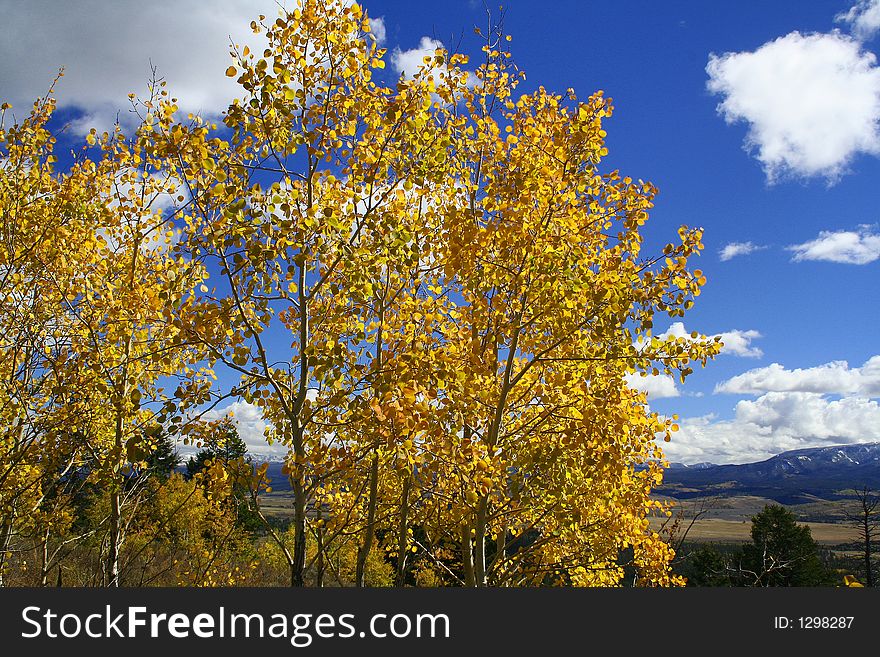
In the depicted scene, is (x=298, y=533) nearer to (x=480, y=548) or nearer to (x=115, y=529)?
(x=480, y=548)

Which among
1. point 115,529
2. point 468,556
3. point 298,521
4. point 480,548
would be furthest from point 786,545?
point 298,521

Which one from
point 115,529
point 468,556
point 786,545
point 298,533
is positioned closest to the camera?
point 298,533

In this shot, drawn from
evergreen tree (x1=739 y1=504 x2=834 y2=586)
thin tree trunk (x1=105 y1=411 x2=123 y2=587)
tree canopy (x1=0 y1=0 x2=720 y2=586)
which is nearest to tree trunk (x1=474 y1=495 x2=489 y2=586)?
tree canopy (x1=0 y1=0 x2=720 y2=586)

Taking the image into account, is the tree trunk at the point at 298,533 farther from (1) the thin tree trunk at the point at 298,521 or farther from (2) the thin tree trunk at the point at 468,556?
(2) the thin tree trunk at the point at 468,556

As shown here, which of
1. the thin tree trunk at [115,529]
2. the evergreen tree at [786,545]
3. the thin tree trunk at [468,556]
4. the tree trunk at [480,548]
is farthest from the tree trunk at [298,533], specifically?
the evergreen tree at [786,545]

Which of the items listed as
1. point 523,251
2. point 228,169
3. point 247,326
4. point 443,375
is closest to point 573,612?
point 443,375

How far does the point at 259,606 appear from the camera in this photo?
17.4 ft

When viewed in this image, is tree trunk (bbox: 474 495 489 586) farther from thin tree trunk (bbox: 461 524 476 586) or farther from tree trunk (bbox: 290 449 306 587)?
tree trunk (bbox: 290 449 306 587)

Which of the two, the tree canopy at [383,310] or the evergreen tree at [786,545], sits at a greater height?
the tree canopy at [383,310]

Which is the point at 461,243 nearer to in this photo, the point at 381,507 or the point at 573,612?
the point at 573,612

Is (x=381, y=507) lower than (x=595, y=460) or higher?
lower

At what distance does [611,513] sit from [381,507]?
348 centimetres

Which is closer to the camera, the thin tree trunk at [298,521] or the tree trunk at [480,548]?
the thin tree trunk at [298,521]

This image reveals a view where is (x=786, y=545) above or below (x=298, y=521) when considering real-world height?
below
